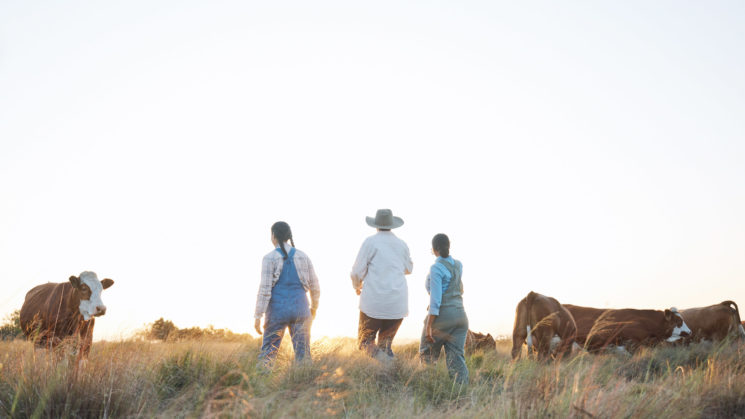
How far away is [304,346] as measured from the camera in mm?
8594

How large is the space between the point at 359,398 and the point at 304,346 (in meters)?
2.71

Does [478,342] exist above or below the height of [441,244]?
below

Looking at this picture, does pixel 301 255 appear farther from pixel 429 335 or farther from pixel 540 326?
pixel 540 326

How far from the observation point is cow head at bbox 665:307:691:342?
48.4ft

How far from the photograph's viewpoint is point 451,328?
833 centimetres

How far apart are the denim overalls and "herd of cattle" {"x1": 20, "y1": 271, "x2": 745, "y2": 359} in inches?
95.4

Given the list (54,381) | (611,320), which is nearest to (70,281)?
(54,381)

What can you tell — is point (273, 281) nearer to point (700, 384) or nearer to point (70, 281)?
point (70, 281)

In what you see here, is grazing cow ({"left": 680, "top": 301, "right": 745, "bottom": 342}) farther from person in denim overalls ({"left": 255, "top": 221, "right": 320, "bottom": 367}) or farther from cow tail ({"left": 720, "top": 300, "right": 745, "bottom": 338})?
person in denim overalls ({"left": 255, "top": 221, "right": 320, "bottom": 367})

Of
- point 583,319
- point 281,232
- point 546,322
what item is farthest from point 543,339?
point 281,232

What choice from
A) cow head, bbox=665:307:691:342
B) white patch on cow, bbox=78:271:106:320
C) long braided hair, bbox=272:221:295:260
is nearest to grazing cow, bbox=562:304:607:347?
cow head, bbox=665:307:691:342

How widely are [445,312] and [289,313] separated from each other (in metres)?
2.20

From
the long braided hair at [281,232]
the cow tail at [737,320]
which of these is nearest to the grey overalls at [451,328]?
the long braided hair at [281,232]

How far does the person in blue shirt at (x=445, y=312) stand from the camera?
27.0 ft
